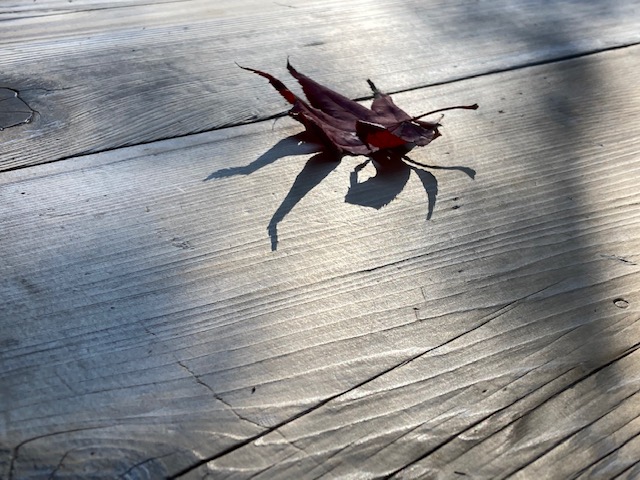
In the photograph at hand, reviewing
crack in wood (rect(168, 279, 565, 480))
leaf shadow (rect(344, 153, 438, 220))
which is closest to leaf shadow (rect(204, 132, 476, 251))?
leaf shadow (rect(344, 153, 438, 220))

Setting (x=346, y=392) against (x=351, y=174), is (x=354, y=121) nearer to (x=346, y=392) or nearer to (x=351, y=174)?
(x=351, y=174)

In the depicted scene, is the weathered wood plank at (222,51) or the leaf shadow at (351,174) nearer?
the leaf shadow at (351,174)

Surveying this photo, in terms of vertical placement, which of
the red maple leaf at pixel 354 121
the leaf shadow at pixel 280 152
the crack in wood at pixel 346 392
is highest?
the red maple leaf at pixel 354 121

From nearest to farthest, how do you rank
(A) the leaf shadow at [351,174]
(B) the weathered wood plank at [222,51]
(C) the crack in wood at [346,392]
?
1. (C) the crack in wood at [346,392]
2. (A) the leaf shadow at [351,174]
3. (B) the weathered wood plank at [222,51]

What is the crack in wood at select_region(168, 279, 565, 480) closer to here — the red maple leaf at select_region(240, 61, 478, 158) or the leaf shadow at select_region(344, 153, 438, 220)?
the leaf shadow at select_region(344, 153, 438, 220)

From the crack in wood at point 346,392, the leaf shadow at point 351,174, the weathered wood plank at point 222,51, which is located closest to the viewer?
the crack in wood at point 346,392

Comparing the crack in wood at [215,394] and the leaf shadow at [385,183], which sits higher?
the leaf shadow at [385,183]

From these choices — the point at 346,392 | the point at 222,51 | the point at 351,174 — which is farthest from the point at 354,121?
the point at 346,392

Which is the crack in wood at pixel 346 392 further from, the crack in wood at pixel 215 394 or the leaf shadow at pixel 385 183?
the leaf shadow at pixel 385 183

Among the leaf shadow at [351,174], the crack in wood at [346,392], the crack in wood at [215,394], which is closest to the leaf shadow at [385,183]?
the leaf shadow at [351,174]
